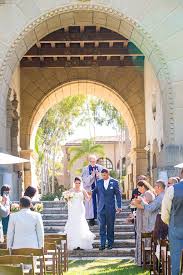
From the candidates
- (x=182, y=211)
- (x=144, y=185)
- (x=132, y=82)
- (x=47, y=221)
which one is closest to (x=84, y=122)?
(x=132, y=82)

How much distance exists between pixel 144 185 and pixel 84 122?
134 ft

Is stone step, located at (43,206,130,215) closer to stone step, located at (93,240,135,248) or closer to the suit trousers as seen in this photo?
stone step, located at (93,240,135,248)

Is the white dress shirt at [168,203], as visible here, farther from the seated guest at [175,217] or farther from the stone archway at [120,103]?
the stone archway at [120,103]

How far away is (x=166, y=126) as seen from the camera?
1543 cm

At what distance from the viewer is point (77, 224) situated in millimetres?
14250

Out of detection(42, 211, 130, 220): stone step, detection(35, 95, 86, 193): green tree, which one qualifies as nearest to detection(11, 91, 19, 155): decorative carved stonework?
detection(42, 211, 130, 220): stone step

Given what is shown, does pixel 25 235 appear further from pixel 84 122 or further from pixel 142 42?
pixel 84 122

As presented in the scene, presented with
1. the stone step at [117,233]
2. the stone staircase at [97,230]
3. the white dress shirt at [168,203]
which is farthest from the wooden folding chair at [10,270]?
the stone step at [117,233]

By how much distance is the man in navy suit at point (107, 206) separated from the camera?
551 inches

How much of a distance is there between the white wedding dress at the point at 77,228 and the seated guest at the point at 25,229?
5540 millimetres

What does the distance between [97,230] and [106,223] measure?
1863mm

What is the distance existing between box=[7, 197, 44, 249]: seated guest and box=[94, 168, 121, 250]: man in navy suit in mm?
5423

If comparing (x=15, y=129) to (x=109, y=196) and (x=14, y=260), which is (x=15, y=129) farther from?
(x=14, y=260)

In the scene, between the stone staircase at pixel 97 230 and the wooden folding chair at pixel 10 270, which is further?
the stone staircase at pixel 97 230
